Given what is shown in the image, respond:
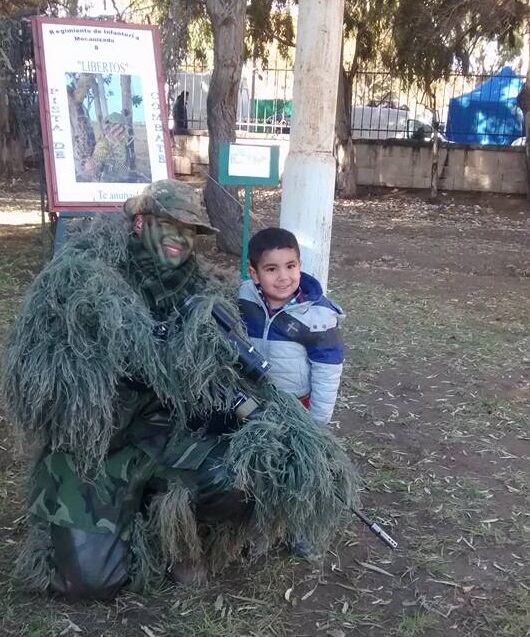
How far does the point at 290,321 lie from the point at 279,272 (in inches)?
7.1

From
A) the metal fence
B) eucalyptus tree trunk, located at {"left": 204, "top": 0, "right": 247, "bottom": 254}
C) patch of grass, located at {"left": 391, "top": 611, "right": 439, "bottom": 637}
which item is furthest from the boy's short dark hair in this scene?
the metal fence

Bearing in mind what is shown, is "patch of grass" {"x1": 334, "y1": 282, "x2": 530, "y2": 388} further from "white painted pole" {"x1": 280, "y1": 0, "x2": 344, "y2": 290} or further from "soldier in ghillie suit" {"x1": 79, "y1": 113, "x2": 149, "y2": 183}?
"soldier in ghillie suit" {"x1": 79, "y1": 113, "x2": 149, "y2": 183}

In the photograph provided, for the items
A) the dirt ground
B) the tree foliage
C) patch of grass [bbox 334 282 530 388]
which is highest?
the tree foliage

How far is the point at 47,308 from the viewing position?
2.47 m

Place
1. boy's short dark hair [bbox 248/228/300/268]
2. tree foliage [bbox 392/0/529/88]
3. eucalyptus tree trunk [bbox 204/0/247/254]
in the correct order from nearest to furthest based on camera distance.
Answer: boy's short dark hair [bbox 248/228/300/268], eucalyptus tree trunk [bbox 204/0/247/254], tree foliage [bbox 392/0/529/88]

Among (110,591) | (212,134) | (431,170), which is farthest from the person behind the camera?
(431,170)

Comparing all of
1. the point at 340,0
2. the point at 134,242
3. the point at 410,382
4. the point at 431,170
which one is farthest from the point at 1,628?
the point at 431,170

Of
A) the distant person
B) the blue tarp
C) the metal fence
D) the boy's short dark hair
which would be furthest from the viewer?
the distant person

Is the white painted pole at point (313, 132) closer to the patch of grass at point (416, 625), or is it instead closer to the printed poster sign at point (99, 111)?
the patch of grass at point (416, 625)

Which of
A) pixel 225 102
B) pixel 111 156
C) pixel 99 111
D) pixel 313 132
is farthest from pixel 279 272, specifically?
pixel 225 102

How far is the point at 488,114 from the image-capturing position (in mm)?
17234

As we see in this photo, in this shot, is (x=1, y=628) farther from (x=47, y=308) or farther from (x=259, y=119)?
(x=259, y=119)

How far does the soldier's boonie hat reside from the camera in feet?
8.74

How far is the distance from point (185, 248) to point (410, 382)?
2.88 meters
